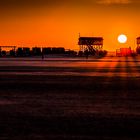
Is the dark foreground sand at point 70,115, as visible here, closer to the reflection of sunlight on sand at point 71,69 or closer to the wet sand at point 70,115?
the wet sand at point 70,115

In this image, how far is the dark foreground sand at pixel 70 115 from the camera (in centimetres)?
1252

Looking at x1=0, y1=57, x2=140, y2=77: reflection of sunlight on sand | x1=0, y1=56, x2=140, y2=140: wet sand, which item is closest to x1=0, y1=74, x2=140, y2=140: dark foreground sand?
x1=0, y1=56, x2=140, y2=140: wet sand

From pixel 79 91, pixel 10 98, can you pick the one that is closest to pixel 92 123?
pixel 10 98

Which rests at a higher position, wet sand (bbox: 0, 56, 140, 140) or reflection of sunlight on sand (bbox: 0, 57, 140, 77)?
wet sand (bbox: 0, 56, 140, 140)

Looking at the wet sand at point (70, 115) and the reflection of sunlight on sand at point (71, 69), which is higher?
the wet sand at point (70, 115)

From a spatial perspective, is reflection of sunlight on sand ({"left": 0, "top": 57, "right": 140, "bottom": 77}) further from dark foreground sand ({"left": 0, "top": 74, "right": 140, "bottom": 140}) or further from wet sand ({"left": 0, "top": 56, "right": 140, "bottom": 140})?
wet sand ({"left": 0, "top": 56, "right": 140, "bottom": 140})

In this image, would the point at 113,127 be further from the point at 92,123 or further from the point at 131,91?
the point at 131,91

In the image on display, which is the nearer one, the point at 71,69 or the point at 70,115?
the point at 70,115

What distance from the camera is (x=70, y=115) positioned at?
1573cm

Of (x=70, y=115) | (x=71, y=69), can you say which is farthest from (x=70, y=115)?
(x=71, y=69)

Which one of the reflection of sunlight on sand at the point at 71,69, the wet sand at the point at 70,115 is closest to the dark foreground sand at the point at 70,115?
the wet sand at the point at 70,115

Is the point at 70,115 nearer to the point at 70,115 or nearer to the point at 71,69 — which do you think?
the point at 70,115

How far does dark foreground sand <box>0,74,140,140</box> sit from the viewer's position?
12.5m

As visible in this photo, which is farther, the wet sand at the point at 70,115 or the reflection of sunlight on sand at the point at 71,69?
the reflection of sunlight on sand at the point at 71,69
